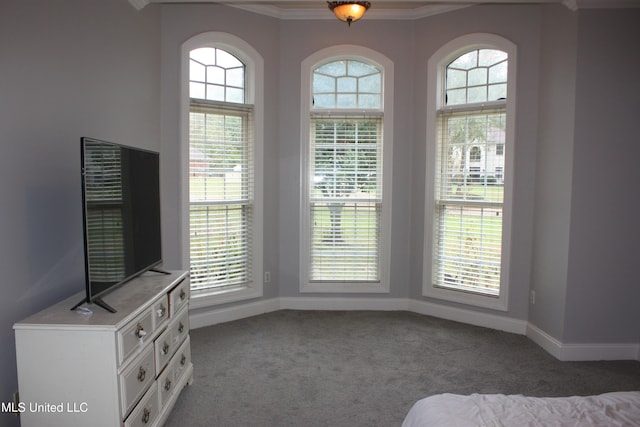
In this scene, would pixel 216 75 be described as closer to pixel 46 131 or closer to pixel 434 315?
pixel 46 131

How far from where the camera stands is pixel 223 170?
4.41m

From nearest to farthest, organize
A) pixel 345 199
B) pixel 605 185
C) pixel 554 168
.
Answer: pixel 605 185, pixel 554 168, pixel 345 199

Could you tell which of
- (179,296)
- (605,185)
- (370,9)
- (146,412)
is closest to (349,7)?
(370,9)

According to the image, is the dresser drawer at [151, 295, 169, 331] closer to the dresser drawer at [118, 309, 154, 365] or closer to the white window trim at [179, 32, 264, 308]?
the dresser drawer at [118, 309, 154, 365]

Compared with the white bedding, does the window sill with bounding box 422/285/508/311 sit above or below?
below

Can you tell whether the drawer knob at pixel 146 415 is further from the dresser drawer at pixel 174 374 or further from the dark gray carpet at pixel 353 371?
the dark gray carpet at pixel 353 371

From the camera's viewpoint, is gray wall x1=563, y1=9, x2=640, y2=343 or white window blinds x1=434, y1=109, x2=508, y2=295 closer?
gray wall x1=563, y1=9, x2=640, y2=343

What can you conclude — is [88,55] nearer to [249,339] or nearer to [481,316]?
[249,339]

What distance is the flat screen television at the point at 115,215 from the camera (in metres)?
2.11

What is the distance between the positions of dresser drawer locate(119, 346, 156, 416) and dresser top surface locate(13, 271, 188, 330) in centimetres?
23

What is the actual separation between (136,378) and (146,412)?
25cm

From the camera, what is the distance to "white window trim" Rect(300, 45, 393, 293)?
15.4ft

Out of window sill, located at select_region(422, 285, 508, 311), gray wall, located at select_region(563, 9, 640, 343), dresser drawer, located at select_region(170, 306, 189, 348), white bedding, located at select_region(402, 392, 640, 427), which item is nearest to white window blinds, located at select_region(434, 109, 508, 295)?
window sill, located at select_region(422, 285, 508, 311)

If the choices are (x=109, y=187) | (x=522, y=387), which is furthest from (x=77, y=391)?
(x=522, y=387)
